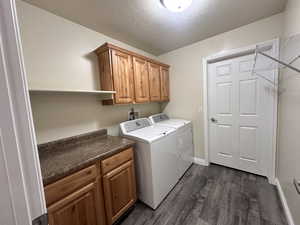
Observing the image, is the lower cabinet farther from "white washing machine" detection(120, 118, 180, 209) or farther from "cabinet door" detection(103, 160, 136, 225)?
"white washing machine" detection(120, 118, 180, 209)

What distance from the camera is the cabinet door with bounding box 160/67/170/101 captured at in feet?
8.70

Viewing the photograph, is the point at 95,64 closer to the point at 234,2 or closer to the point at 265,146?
the point at 234,2

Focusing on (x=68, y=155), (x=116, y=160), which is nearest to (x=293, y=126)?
(x=116, y=160)

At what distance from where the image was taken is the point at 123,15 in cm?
160

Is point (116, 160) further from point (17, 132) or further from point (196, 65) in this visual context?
point (196, 65)

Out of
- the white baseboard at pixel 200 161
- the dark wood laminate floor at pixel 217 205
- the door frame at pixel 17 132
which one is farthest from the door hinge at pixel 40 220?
the white baseboard at pixel 200 161

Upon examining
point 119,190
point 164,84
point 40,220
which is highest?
point 164,84

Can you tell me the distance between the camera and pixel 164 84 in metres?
2.72

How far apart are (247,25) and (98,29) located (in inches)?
86.1

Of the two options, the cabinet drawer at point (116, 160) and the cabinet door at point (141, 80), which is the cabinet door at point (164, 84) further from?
the cabinet drawer at point (116, 160)

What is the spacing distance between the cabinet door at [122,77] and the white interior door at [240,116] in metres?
1.49

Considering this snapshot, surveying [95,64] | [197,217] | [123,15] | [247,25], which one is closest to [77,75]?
[95,64]

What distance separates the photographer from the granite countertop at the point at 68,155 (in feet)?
3.23

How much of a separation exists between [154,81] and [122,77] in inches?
30.0
